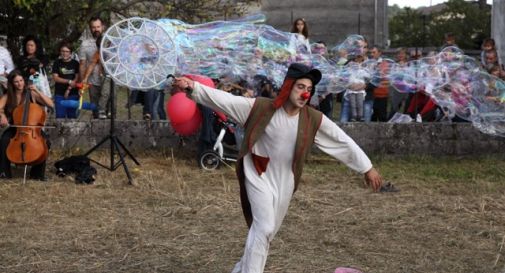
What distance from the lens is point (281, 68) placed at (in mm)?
10242

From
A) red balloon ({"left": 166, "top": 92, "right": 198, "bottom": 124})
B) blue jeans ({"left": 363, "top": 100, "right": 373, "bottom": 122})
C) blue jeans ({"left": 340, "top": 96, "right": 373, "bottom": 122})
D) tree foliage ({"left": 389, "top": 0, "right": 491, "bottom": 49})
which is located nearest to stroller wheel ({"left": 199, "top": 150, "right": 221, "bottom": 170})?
red balloon ({"left": 166, "top": 92, "right": 198, "bottom": 124})

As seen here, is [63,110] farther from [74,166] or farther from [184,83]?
[184,83]

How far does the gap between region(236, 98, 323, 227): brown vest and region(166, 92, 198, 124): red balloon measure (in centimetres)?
443

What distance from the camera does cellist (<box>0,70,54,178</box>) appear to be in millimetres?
9062

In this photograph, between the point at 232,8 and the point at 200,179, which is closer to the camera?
the point at 200,179

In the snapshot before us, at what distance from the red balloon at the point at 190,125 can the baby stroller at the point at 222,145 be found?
22 cm

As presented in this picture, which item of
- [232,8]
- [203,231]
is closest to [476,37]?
[232,8]

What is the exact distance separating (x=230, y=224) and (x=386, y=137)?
177 inches

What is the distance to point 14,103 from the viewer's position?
9109 mm

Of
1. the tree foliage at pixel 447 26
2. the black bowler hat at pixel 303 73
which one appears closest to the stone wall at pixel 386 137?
the black bowler hat at pixel 303 73

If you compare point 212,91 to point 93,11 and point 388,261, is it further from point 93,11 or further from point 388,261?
point 93,11

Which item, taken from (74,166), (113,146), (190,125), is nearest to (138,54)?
(113,146)

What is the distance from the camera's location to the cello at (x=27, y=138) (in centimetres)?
884

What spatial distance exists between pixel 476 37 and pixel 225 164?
18769 mm
